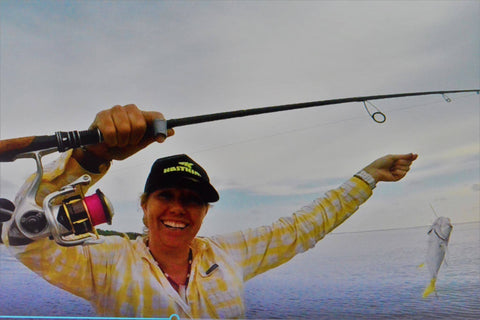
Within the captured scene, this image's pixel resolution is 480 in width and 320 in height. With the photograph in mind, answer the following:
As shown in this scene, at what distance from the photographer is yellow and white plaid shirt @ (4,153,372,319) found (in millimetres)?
1322

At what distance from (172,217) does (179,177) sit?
0.41 feet

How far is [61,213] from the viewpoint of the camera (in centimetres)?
127

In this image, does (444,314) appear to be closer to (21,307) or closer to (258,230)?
(258,230)

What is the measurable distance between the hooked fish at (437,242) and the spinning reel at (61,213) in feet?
3.51

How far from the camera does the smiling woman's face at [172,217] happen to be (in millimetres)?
1497

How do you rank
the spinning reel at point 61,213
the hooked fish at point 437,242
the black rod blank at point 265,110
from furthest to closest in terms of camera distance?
Result: the hooked fish at point 437,242 → the black rod blank at point 265,110 → the spinning reel at point 61,213

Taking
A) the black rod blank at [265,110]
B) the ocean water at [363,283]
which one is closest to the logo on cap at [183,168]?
the black rod blank at [265,110]

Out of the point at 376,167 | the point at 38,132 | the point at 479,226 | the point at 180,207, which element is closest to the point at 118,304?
the point at 180,207

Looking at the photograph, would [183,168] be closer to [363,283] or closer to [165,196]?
[165,196]

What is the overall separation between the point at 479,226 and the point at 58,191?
1413 millimetres

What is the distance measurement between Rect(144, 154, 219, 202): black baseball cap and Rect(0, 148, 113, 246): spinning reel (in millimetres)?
231

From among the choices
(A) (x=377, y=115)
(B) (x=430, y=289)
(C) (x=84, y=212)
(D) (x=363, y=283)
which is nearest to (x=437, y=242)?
(B) (x=430, y=289)

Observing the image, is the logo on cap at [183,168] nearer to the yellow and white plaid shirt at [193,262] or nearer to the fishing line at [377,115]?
the yellow and white plaid shirt at [193,262]

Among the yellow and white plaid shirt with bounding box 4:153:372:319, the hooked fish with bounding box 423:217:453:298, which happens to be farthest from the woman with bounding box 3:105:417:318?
the hooked fish with bounding box 423:217:453:298
